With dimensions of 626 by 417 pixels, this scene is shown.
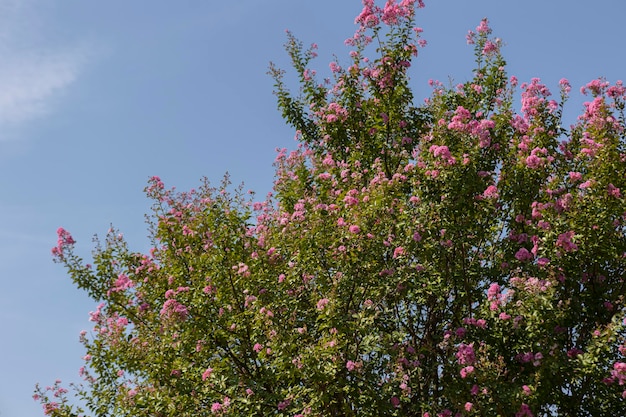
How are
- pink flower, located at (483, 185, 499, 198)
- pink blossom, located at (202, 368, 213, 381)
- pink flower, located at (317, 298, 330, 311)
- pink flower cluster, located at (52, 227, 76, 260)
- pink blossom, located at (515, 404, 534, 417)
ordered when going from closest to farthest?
pink blossom, located at (515, 404, 534, 417) → pink flower, located at (317, 298, 330, 311) → pink blossom, located at (202, 368, 213, 381) → pink flower, located at (483, 185, 499, 198) → pink flower cluster, located at (52, 227, 76, 260)

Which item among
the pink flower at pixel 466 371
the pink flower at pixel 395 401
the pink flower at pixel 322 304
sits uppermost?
the pink flower at pixel 322 304

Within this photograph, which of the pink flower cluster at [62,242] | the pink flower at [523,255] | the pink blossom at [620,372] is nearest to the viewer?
the pink blossom at [620,372]

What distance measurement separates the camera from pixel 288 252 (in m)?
11.3

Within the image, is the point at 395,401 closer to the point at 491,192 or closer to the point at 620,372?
the point at 620,372

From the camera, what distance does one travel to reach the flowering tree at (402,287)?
385 inches

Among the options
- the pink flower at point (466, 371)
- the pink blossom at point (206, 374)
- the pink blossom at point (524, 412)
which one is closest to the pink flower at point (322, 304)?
the pink blossom at point (206, 374)

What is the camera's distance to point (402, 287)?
33.5ft

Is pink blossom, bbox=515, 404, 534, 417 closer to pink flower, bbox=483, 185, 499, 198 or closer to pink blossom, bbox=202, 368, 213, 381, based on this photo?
pink flower, bbox=483, 185, 499, 198

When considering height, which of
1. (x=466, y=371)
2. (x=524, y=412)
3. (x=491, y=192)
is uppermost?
(x=491, y=192)

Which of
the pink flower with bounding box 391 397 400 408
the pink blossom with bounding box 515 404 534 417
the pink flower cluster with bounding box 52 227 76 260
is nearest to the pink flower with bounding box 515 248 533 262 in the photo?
the pink blossom with bounding box 515 404 534 417

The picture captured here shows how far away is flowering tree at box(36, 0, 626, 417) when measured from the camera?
9.77 metres

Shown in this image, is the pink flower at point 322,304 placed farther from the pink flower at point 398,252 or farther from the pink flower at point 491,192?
the pink flower at point 491,192

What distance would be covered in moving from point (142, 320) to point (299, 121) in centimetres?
465

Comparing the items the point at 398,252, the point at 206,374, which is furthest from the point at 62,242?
the point at 398,252
